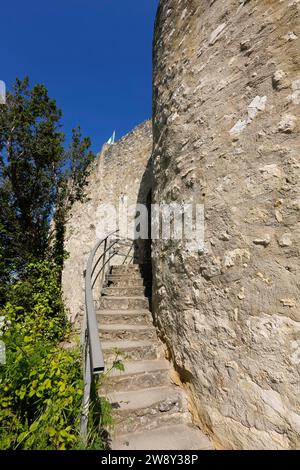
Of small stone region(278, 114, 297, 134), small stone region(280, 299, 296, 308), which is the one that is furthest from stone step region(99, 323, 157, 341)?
small stone region(278, 114, 297, 134)

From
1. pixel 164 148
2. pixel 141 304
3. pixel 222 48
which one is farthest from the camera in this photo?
pixel 141 304

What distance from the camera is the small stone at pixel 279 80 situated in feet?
5.37

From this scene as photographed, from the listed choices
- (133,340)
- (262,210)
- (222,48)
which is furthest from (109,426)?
(222,48)

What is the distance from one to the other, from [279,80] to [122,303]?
9.03 feet

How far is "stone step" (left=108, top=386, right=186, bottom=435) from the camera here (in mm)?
1758

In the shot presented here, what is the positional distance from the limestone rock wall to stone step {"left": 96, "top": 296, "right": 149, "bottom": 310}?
2721mm

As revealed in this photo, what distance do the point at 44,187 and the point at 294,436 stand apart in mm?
6063

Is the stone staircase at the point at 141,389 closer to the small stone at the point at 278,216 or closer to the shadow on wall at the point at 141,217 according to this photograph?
the small stone at the point at 278,216

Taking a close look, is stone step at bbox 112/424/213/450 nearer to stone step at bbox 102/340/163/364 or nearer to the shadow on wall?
stone step at bbox 102/340/163/364

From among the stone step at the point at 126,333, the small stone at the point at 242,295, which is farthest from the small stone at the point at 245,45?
the stone step at the point at 126,333

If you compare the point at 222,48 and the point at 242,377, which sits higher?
the point at 222,48

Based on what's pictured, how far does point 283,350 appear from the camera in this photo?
1.46m

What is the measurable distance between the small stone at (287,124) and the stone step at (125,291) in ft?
8.42

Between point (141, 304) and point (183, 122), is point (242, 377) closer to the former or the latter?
point (141, 304)
